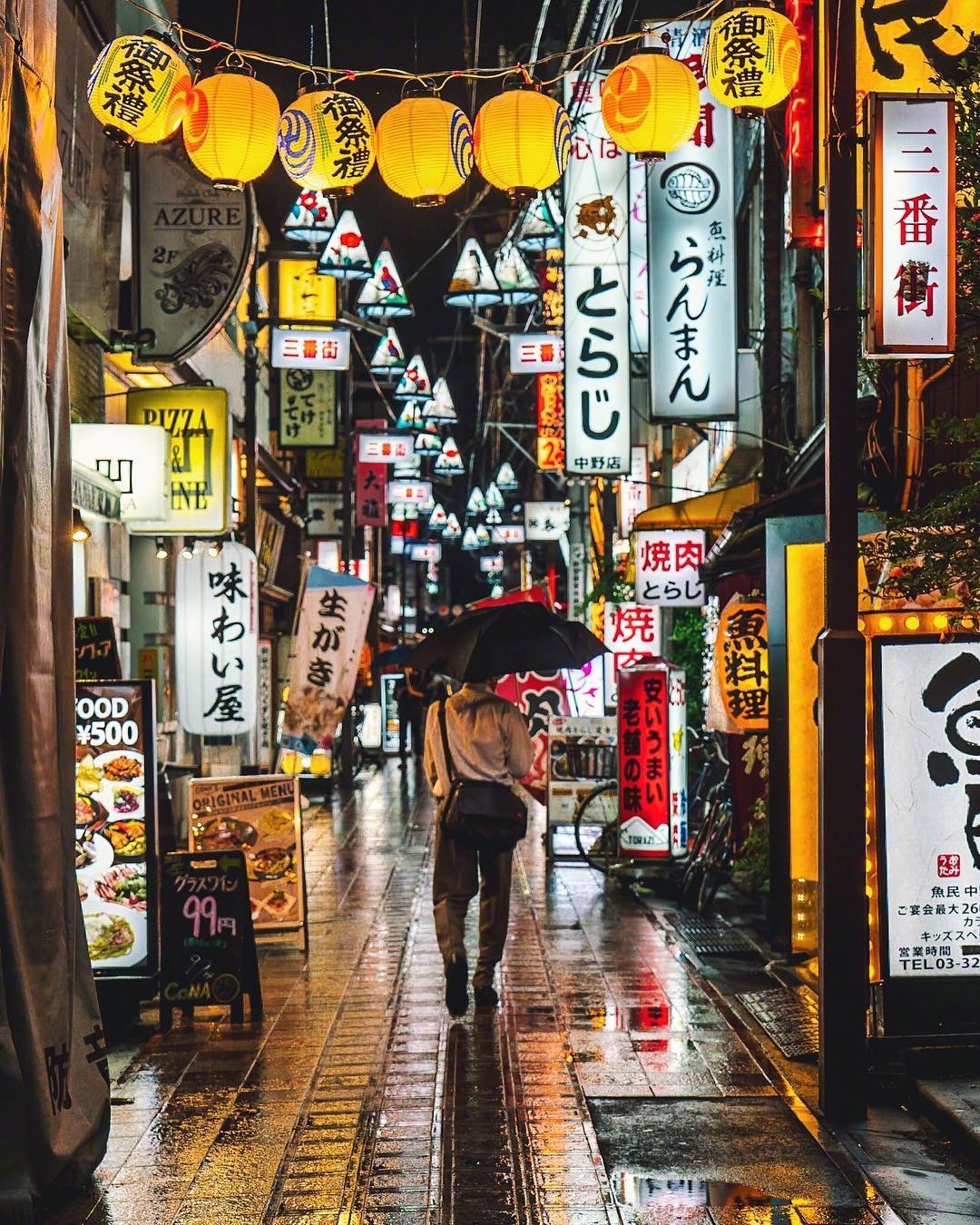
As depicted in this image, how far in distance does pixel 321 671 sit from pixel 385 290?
847 cm

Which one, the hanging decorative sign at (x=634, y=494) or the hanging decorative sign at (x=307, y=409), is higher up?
the hanging decorative sign at (x=307, y=409)

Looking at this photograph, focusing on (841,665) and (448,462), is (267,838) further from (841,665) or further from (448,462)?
(448,462)

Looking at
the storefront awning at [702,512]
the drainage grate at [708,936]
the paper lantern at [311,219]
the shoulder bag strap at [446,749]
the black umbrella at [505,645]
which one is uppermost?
the paper lantern at [311,219]

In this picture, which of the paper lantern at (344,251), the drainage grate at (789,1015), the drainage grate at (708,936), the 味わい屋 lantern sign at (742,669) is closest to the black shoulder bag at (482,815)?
the drainage grate at (789,1015)

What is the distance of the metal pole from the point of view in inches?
338

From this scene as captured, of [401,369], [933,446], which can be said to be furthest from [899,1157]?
[401,369]

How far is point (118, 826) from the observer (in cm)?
1086

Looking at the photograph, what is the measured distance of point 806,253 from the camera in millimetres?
17734

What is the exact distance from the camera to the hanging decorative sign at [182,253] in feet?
52.2

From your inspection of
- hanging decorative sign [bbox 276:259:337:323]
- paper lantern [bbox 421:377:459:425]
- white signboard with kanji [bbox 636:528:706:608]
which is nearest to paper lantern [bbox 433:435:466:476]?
paper lantern [bbox 421:377:459:425]

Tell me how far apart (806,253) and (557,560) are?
53423 millimetres

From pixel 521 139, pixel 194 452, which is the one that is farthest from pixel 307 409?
pixel 521 139

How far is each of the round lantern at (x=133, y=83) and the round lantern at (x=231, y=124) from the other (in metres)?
0.38

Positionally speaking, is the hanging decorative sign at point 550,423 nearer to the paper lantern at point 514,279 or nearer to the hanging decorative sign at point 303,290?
the hanging decorative sign at point 303,290
